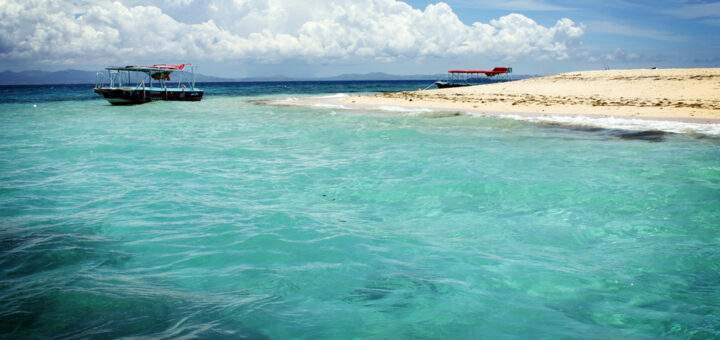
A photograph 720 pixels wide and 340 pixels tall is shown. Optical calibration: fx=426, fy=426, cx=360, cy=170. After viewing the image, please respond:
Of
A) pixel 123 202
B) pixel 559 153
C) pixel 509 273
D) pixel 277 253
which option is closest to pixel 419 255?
pixel 509 273

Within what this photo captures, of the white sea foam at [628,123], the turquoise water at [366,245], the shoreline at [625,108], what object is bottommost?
the turquoise water at [366,245]

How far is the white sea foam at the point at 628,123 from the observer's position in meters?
15.4

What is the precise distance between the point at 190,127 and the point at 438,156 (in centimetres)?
1320

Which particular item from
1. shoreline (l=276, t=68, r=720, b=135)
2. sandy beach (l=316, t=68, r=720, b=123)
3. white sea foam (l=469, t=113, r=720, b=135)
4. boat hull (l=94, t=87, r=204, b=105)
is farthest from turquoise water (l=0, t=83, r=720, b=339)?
boat hull (l=94, t=87, r=204, b=105)

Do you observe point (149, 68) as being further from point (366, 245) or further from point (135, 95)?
point (366, 245)

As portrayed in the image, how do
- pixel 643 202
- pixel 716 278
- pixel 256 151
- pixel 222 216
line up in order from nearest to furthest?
pixel 716 278 → pixel 222 216 → pixel 643 202 → pixel 256 151

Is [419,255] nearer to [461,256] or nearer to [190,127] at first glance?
[461,256]

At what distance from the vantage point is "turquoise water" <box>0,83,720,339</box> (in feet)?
12.9

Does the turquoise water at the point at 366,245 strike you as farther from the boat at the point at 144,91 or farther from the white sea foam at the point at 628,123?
the boat at the point at 144,91

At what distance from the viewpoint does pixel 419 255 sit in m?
5.46

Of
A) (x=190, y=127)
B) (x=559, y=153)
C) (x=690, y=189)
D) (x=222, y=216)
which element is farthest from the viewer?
(x=190, y=127)

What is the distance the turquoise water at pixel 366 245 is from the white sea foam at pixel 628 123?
4.12 metres

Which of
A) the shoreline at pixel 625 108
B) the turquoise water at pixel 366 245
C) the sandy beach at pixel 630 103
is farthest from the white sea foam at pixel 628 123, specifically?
the turquoise water at pixel 366 245

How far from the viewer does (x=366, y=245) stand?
578cm
